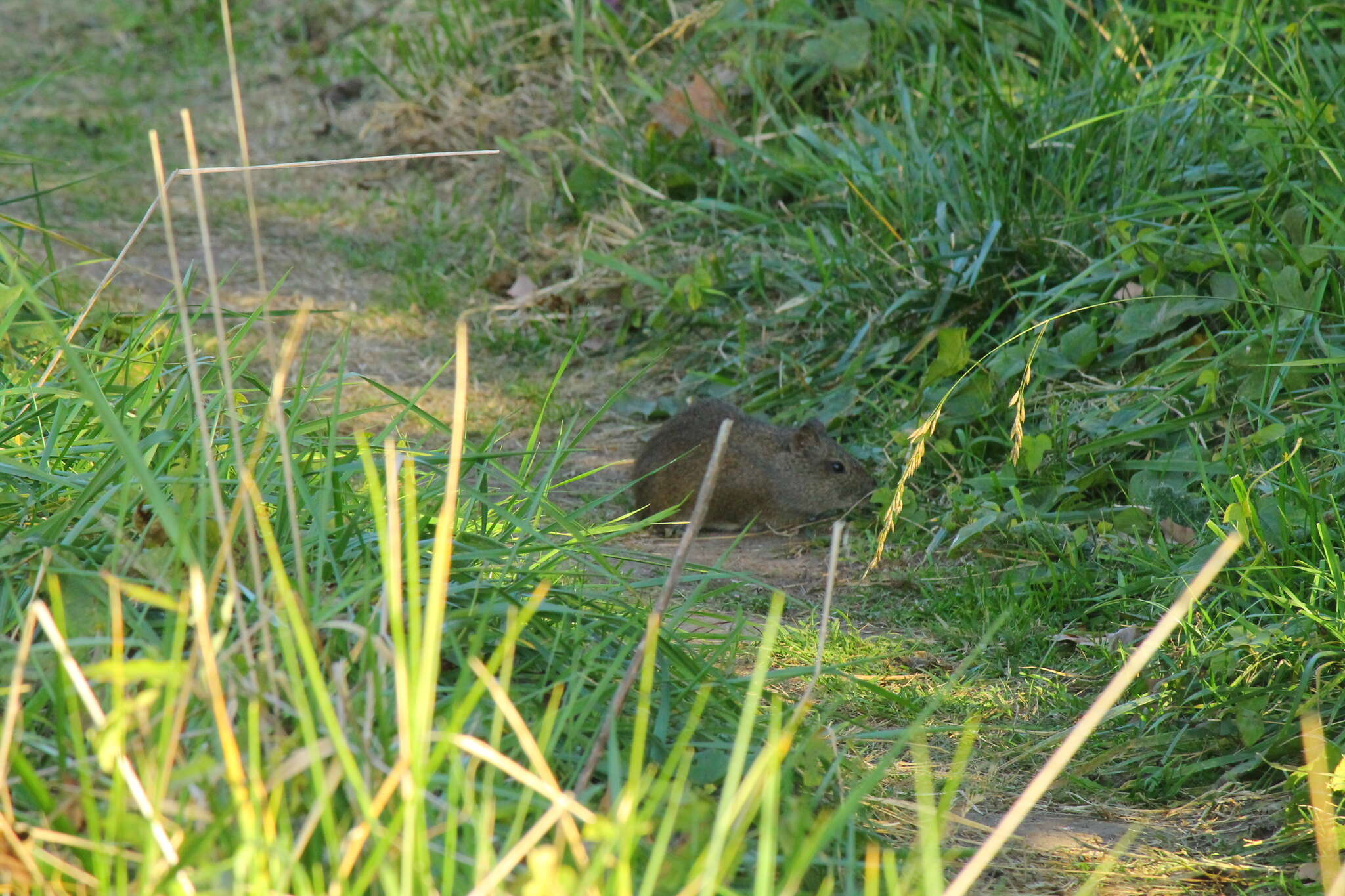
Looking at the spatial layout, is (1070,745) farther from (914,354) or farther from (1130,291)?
(914,354)

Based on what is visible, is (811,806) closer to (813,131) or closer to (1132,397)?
(1132,397)

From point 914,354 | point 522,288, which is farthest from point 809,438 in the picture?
point 522,288

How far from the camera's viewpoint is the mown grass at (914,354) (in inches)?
91.8

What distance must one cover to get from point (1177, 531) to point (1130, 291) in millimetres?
1149

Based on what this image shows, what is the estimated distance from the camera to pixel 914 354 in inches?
186

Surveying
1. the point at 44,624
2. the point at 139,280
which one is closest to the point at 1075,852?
the point at 44,624

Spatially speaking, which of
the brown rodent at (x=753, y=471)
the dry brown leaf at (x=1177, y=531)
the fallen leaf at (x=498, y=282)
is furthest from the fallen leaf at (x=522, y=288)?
the dry brown leaf at (x=1177, y=531)

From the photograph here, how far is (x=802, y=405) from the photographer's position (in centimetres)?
514

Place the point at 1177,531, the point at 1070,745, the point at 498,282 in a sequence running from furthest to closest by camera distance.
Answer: the point at 498,282, the point at 1177,531, the point at 1070,745

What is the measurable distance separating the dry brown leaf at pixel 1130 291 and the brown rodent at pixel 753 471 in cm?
106

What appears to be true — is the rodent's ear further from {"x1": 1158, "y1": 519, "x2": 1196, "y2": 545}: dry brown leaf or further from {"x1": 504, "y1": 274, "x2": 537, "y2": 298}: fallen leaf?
{"x1": 504, "y1": 274, "x2": 537, "y2": 298}: fallen leaf

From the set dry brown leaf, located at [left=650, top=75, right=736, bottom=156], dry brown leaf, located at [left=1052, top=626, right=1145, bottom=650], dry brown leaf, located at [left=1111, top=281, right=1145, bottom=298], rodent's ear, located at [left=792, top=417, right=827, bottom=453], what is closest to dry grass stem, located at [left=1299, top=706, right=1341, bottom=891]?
dry brown leaf, located at [left=1052, top=626, right=1145, bottom=650]

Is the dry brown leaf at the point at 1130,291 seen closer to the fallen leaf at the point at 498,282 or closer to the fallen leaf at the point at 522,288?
the fallen leaf at the point at 522,288

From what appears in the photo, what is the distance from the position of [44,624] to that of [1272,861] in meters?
2.15
